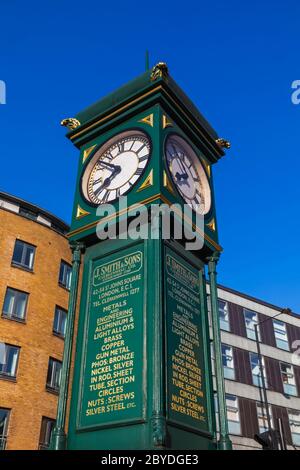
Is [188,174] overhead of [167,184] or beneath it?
overhead

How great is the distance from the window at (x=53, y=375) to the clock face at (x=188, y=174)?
20477 millimetres

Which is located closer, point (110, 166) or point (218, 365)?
point (218, 365)

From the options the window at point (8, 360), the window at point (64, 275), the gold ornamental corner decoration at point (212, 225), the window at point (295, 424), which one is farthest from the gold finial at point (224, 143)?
the window at point (295, 424)

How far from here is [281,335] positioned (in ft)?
130

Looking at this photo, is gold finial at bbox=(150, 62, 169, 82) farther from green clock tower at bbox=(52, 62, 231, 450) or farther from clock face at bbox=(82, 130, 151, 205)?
clock face at bbox=(82, 130, 151, 205)

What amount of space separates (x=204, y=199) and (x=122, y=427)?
4.67 m

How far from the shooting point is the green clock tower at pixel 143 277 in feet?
21.4

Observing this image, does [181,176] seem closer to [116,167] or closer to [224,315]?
[116,167]

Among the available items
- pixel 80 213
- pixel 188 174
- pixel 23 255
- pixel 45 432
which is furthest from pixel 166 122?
pixel 45 432

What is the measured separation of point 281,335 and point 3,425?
2377 cm

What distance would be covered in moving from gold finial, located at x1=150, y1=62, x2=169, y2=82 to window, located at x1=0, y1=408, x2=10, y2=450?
2039 cm

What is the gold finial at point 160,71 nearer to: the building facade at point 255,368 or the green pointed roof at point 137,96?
the green pointed roof at point 137,96

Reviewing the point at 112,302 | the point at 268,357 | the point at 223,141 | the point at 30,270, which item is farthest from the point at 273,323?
the point at 112,302
